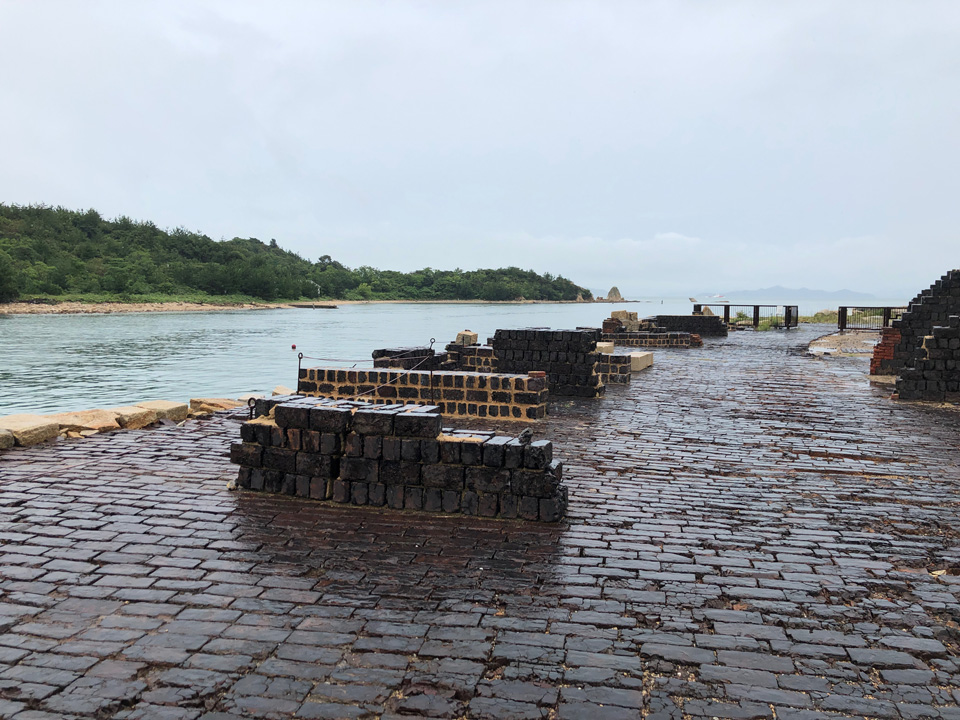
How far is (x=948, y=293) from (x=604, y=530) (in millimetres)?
17464

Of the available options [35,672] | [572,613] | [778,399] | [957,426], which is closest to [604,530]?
[572,613]

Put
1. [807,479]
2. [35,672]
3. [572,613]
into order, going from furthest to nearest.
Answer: [807,479] → [572,613] → [35,672]

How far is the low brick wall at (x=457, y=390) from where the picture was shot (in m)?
11.6

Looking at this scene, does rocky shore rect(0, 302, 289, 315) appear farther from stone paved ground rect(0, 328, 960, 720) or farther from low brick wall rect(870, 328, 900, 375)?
low brick wall rect(870, 328, 900, 375)

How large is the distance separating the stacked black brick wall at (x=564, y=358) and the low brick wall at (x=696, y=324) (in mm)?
21098

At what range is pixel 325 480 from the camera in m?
6.40

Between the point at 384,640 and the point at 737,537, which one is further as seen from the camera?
the point at 737,537

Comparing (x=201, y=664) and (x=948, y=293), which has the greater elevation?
(x=948, y=293)

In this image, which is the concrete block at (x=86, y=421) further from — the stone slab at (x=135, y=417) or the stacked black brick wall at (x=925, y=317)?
the stacked black brick wall at (x=925, y=317)

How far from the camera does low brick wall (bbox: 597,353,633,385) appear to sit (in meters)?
16.6

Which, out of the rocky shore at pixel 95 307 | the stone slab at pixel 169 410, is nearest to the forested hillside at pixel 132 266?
the rocky shore at pixel 95 307

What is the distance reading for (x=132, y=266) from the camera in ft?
271

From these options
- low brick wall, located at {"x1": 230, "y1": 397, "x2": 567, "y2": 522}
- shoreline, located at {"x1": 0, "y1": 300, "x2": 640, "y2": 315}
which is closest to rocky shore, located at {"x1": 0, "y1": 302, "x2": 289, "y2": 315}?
shoreline, located at {"x1": 0, "y1": 300, "x2": 640, "y2": 315}

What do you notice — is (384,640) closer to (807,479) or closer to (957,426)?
(807,479)
